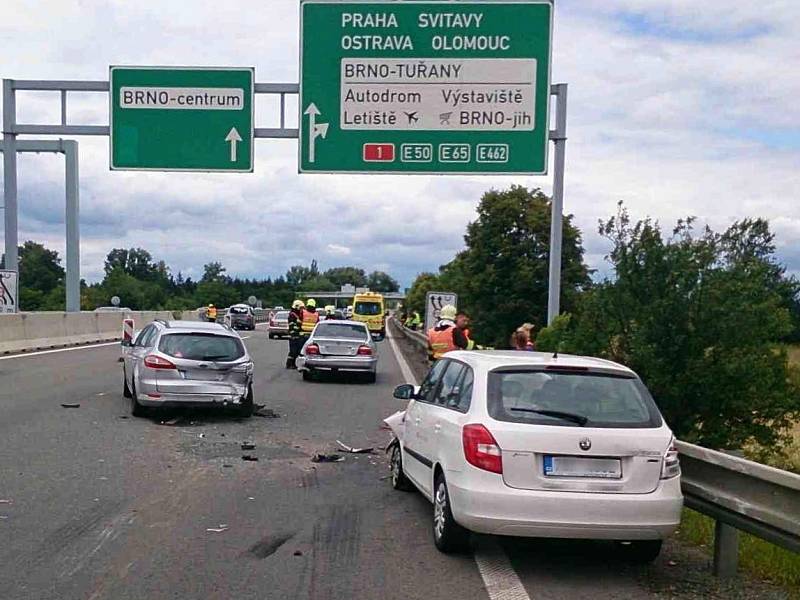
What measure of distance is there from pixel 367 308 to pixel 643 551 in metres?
46.2

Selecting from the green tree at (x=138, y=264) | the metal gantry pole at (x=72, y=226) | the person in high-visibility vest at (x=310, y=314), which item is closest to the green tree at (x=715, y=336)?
the metal gantry pole at (x=72, y=226)

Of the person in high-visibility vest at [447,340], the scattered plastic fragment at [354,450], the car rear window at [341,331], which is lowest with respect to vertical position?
the scattered plastic fragment at [354,450]

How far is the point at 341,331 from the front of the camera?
22953 millimetres

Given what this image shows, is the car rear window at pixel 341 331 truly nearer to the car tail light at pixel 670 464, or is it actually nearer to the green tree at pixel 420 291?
the car tail light at pixel 670 464

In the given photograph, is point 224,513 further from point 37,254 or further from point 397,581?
point 37,254

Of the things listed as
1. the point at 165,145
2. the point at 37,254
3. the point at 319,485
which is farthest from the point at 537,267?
the point at 37,254

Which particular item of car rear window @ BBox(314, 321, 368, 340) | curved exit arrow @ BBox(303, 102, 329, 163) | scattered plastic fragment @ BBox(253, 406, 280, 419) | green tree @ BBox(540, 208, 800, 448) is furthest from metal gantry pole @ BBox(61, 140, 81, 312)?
green tree @ BBox(540, 208, 800, 448)

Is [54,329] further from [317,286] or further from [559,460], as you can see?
[317,286]

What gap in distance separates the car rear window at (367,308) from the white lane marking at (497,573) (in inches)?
1781

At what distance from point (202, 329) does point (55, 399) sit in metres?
3.26

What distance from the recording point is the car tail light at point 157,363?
13.9 m

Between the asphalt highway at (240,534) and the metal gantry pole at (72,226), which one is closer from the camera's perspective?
the asphalt highway at (240,534)

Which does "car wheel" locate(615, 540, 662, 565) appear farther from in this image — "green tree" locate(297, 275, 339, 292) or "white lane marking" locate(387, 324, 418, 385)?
"green tree" locate(297, 275, 339, 292)

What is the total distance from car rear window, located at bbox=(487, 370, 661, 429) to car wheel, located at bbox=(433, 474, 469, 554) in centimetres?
79
